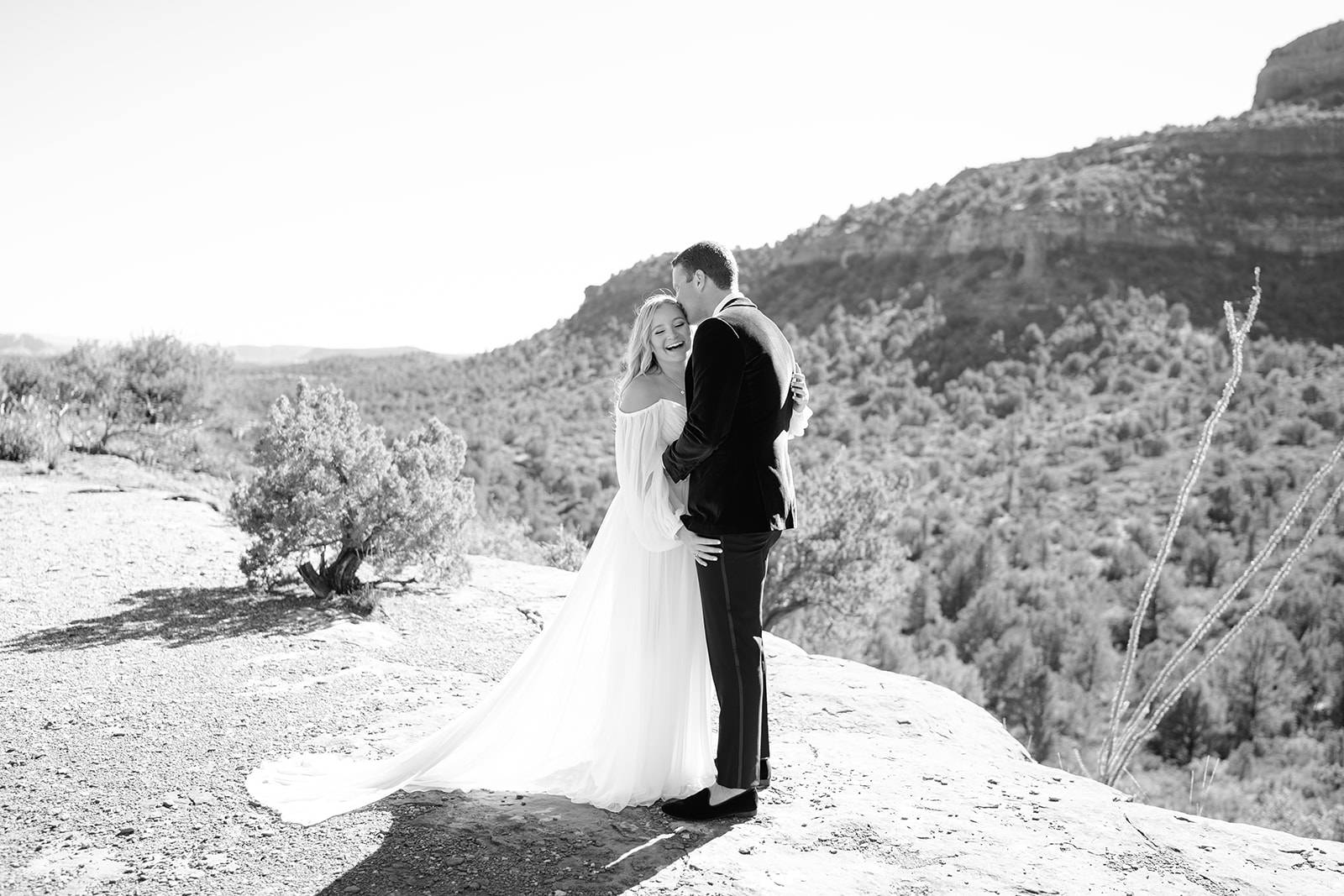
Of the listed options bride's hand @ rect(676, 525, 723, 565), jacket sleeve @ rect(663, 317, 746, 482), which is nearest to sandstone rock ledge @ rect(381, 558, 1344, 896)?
bride's hand @ rect(676, 525, 723, 565)

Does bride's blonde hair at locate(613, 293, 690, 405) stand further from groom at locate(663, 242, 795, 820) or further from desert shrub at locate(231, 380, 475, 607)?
desert shrub at locate(231, 380, 475, 607)

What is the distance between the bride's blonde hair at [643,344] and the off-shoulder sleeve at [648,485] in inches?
5.6

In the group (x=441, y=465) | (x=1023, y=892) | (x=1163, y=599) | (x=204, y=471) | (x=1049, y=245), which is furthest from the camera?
(x=1049, y=245)

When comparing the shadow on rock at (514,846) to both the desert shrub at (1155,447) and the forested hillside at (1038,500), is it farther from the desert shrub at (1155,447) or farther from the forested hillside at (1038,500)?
the desert shrub at (1155,447)

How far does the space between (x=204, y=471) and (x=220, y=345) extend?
4239 mm

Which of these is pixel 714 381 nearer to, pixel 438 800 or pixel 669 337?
pixel 669 337

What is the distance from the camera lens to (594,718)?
3.84 meters

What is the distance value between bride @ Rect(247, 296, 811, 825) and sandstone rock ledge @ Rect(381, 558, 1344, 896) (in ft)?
0.83

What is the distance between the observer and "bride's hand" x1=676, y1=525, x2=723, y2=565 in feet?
11.5

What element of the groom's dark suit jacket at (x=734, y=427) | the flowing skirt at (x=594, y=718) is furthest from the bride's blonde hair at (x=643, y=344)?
the flowing skirt at (x=594, y=718)

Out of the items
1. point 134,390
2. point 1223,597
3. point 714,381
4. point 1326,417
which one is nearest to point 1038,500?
point 1326,417

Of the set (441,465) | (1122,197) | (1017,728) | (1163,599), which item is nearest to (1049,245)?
(1122,197)

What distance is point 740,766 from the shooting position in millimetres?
3529

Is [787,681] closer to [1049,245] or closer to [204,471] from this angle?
[204,471]
